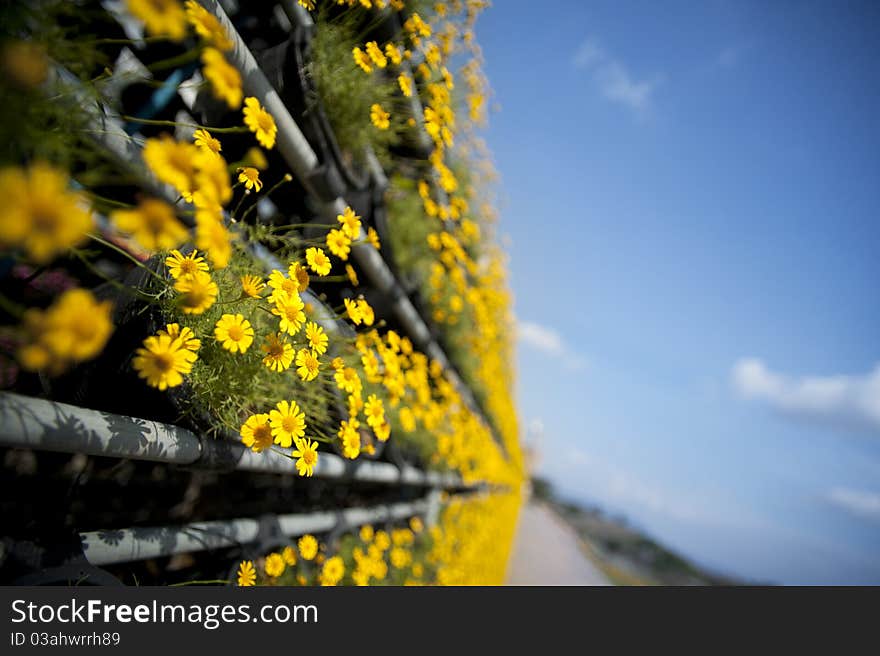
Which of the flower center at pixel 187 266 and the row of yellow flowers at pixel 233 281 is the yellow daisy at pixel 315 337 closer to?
the row of yellow flowers at pixel 233 281

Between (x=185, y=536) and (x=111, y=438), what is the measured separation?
2.30 ft

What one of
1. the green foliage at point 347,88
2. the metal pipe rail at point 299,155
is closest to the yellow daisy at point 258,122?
the metal pipe rail at point 299,155

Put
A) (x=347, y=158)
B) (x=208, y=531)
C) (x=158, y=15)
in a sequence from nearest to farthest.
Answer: (x=158, y=15) < (x=208, y=531) < (x=347, y=158)

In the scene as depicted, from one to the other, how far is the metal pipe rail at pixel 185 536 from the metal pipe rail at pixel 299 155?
1.11m

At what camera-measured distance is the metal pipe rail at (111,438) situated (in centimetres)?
79

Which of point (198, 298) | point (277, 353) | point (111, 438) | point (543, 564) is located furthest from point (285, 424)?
point (543, 564)

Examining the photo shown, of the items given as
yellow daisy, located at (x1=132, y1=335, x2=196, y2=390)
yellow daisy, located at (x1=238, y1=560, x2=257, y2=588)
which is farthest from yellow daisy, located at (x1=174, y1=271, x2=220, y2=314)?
yellow daisy, located at (x1=238, y1=560, x2=257, y2=588)

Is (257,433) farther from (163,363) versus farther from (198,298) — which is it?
(198,298)

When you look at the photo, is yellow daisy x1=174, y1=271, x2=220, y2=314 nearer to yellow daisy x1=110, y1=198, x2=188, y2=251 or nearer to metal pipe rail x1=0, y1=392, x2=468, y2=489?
yellow daisy x1=110, y1=198, x2=188, y2=251

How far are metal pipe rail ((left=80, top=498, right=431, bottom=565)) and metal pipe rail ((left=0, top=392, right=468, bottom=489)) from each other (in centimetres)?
28

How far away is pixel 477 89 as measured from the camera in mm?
2408
